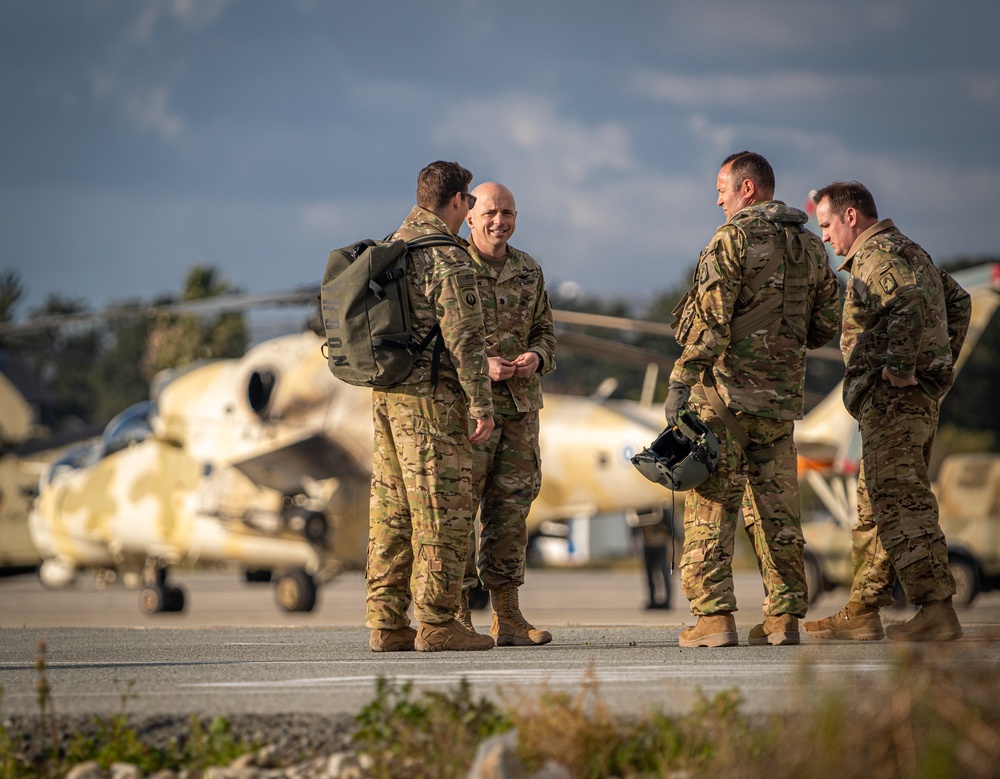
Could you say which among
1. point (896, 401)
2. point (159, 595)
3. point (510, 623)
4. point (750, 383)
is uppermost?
point (750, 383)

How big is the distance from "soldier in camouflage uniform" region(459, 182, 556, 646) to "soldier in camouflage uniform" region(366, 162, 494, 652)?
0.44 metres

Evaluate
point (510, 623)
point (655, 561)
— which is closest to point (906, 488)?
point (510, 623)

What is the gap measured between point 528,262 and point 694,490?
1.63 m

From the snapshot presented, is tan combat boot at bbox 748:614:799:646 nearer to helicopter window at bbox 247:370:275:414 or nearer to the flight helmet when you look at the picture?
the flight helmet

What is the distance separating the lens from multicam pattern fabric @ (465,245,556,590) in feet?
21.8

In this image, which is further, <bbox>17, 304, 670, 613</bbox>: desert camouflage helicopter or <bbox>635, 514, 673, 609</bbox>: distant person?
<bbox>635, 514, 673, 609</bbox>: distant person

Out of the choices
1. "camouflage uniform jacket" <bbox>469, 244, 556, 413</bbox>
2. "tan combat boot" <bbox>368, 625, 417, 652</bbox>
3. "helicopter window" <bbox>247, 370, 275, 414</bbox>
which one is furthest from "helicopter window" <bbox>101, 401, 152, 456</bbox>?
"tan combat boot" <bbox>368, 625, 417, 652</bbox>

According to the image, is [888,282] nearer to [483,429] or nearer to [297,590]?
[483,429]

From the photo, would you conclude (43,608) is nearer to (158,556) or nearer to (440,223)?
(158,556)

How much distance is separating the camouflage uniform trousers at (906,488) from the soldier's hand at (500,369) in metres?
1.74

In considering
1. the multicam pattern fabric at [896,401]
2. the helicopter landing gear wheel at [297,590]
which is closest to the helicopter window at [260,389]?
the helicopter landing gear wheel at [297,590]

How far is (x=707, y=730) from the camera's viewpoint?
3809 mm

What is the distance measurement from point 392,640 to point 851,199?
3134mm

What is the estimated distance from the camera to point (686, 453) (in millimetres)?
6008
